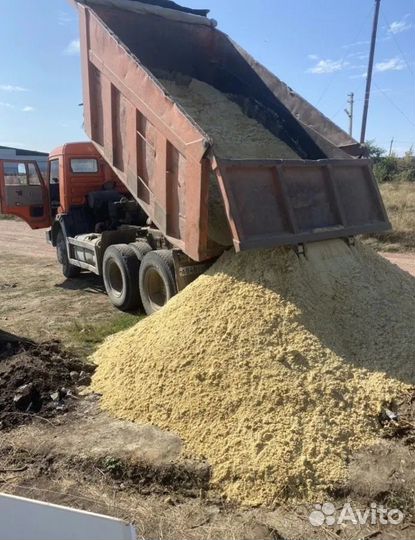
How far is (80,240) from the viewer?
9.17 metres

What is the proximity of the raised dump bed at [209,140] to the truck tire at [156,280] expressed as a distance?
55cm

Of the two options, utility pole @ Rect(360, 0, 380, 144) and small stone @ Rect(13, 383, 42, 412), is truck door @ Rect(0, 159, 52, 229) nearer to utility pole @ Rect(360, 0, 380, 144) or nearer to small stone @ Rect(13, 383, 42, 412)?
small stone @ Rect(13, 383, 42, 412)

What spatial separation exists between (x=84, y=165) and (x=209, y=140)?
17.4ft

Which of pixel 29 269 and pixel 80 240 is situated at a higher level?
pixel 80 240

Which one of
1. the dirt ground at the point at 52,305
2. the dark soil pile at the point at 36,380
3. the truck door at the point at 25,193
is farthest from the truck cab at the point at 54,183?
the dark soil pile at the point at 36,380

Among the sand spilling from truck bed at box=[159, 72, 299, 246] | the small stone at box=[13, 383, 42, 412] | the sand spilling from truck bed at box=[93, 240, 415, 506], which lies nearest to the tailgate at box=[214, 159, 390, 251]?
the sand spilling from truck bed at box=[93, 240, 415, 506]

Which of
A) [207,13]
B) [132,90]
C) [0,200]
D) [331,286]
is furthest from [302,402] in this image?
[0,200]

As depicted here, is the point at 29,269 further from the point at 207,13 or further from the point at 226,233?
the point at 226,233

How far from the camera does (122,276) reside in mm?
7691

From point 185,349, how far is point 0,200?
24.0 feet

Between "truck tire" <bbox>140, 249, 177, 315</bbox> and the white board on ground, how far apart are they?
181 inches

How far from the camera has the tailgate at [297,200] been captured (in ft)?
16.3

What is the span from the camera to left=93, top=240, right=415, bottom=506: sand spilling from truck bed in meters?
3.51

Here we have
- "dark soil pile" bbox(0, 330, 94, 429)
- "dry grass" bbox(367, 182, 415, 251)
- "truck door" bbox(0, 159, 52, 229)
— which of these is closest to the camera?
"dark soil pile" bbox(0, 330, 94, 429)
